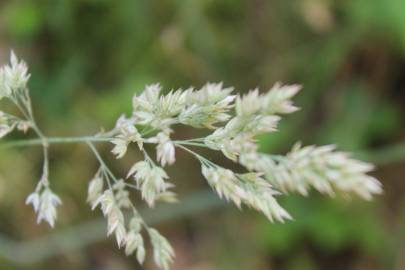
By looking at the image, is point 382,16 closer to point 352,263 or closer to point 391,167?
point 391,167

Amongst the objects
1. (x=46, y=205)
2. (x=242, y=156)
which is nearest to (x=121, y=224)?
(x=46, y=205)

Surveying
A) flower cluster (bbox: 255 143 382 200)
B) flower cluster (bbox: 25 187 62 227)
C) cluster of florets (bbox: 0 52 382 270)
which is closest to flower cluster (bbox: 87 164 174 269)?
cluster of florets (bbox: 0 52 382 270)

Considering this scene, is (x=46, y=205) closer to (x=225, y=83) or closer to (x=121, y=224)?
(x=121, y=224)

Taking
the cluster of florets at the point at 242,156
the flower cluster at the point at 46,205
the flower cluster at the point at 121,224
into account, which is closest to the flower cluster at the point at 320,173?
the cluster of florets at the point at 242,156

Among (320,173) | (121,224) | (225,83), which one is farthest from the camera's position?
(225,83)

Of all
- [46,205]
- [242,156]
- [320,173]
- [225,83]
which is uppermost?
[225,83]

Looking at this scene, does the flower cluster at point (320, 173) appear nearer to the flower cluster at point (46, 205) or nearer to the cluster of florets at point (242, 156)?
the cluster of florets at point (242, 156)

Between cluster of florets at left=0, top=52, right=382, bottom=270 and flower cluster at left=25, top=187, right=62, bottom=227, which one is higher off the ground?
flower cluster at left=25, top=187, right=62, bottom=227

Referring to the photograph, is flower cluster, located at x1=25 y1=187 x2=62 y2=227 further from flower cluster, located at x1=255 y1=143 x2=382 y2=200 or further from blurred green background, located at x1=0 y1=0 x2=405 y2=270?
blurred green background, located at x1=0 y1=0 x2=405 y2=270
